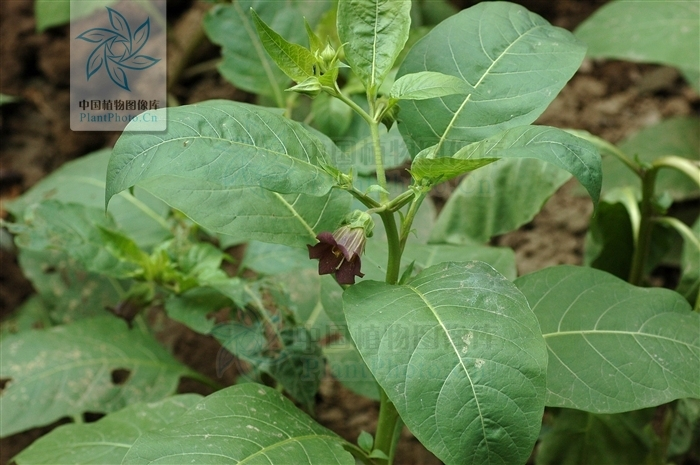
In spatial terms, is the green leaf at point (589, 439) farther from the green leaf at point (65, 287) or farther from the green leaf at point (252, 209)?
the green leaf at point (65, 287)

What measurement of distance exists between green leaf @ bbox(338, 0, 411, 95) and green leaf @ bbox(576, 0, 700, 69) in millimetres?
933

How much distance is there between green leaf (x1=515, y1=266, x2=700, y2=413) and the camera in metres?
1.12

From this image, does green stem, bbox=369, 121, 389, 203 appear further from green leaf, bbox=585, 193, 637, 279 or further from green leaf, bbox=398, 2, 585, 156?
green leaf, bbox=585, 193, 637, 279

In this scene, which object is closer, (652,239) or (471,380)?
(471,380)

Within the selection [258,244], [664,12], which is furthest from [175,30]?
[664,12]

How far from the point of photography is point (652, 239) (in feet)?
5.60

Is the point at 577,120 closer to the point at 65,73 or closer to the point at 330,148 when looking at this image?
the point at 330,148

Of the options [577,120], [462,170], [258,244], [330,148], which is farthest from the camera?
[577,120]

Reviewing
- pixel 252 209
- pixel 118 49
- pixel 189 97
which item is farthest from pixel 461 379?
pixel 189 97

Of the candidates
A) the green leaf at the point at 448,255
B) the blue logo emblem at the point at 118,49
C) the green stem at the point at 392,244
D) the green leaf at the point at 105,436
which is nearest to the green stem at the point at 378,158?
the green stem at the point at 392,244

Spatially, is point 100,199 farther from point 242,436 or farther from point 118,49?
point 242,436

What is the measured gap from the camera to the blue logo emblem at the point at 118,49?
80.0 inches

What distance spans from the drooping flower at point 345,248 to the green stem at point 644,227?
819 mm

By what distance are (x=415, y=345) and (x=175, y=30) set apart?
6.27 feet
